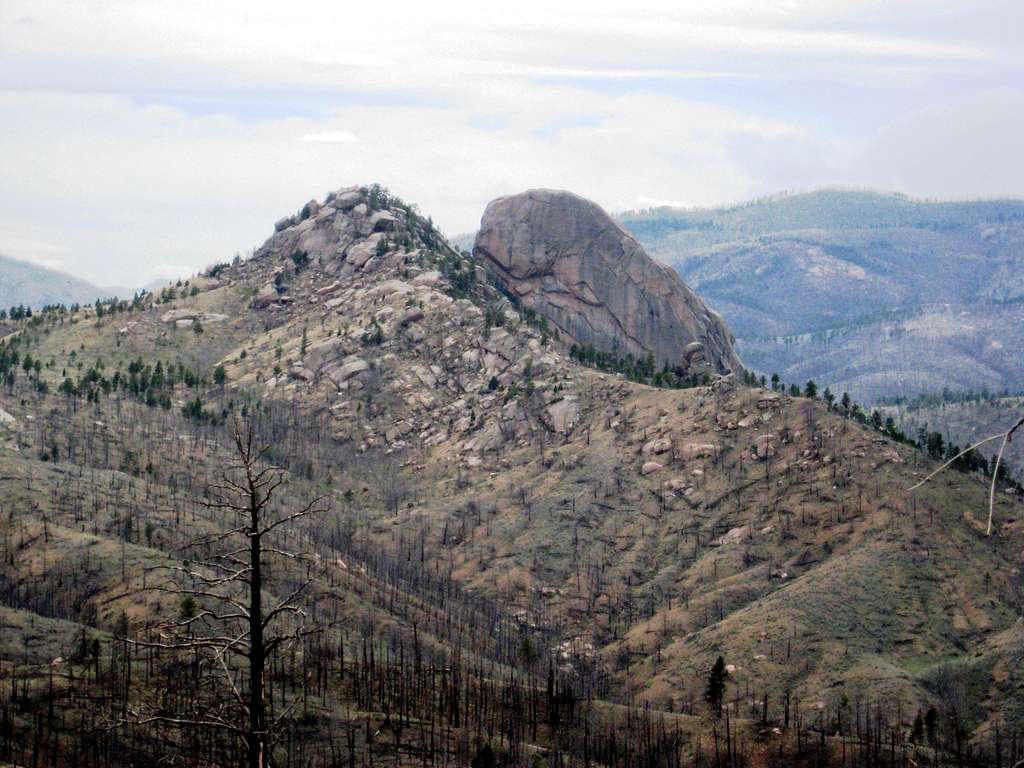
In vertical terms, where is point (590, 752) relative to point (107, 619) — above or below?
below

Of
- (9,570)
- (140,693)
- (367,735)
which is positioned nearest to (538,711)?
(367,735)

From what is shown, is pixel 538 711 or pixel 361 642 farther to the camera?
pixel 361 642

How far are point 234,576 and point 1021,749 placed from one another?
6045 inches

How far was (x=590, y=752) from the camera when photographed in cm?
16375

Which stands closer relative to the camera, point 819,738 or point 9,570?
point 819,738

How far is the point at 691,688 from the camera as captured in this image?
19762 centimetres

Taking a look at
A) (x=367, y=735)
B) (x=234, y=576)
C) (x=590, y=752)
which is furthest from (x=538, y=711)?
(x=234, y=576)

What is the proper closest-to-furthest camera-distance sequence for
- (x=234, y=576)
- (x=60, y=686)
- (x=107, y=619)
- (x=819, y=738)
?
1. (x=234, y=576)
2. (x=60, y=686)
3. (x=819, y=738)
4. (x=107, y=619)

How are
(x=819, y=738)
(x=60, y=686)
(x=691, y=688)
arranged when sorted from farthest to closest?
(x=691, y=688) < (x=819, y=738) < (x=60, y=686)

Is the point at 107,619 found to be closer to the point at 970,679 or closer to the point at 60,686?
the point at 60,686

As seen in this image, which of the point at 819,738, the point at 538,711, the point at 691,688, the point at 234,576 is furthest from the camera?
the point at 691,688

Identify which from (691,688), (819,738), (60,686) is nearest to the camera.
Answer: (60,686)

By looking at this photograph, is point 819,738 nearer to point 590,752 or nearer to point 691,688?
point 590,752

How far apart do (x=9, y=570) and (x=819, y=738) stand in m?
111
